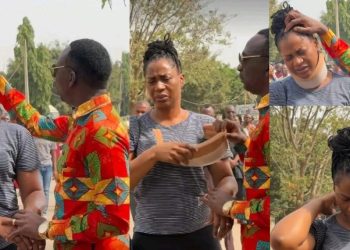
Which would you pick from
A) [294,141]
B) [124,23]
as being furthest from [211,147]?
[124,23]

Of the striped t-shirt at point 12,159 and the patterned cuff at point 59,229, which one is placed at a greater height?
the striped t-shirt at point 12,159

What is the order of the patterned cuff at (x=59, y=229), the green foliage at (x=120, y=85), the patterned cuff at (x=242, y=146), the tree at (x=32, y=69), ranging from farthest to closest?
the tree at (x=32, y=69)
the green foliage at (x=120, y=85)
the patterned cuff at (x=242, y=146)
the patterned cuff at (x=59, y=229)

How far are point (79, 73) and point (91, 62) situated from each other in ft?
0.26

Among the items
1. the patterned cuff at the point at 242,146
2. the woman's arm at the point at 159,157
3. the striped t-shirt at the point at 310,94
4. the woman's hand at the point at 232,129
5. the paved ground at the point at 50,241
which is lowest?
the paved ground at the point at 50,241

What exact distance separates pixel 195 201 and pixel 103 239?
44cm

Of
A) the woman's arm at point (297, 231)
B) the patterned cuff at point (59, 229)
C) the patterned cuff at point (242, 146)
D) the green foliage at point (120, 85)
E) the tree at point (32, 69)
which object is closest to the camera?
the woman's arm at point (297, 231)

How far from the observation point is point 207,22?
2.44m

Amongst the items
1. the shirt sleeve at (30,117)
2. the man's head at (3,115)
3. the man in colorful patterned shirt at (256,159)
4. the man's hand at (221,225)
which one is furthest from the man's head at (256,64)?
the man's head at (3,115)

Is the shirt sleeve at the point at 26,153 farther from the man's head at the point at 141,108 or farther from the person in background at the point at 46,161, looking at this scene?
the man's head at the point at 141,108

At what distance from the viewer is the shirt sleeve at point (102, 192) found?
7.07 feet

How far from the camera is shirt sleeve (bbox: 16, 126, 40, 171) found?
249cm

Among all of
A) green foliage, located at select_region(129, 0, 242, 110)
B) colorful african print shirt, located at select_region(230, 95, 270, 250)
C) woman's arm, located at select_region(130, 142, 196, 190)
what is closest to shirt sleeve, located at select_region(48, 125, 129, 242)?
woman's arm, located at select_region(130, 142, 196, 190)

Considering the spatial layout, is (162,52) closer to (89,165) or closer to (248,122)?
(248,122)

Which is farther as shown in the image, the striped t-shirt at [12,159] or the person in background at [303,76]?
the striped t-shirt at [12,159]
